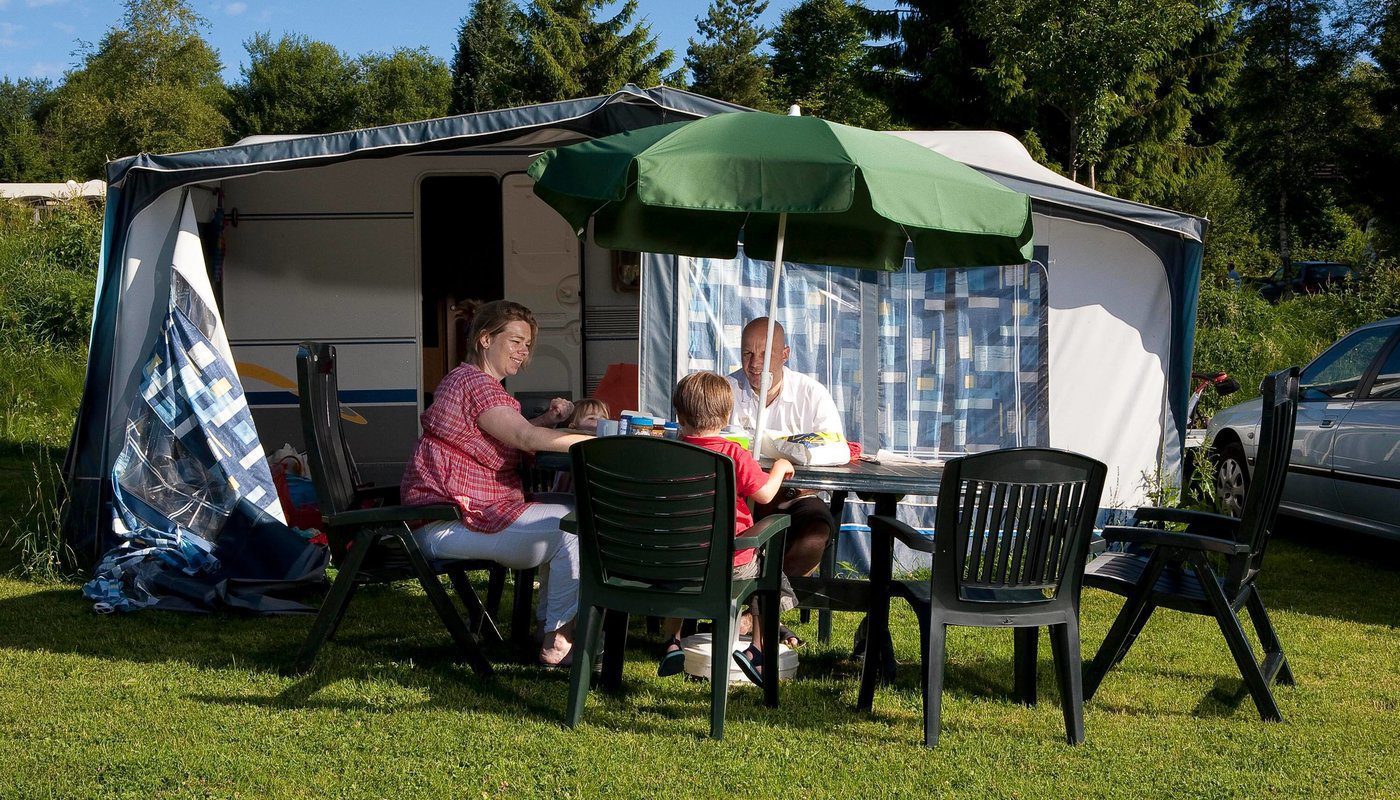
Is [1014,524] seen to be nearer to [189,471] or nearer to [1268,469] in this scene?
[1268,469]

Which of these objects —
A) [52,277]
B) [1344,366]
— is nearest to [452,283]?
[1344,366]

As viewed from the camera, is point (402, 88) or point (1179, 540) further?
point (402, 88)

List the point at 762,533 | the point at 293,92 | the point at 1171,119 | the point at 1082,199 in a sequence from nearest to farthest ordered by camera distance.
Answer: the point at 762,533
the point at 1082,199
the point at 1171,119
the point at 293,92

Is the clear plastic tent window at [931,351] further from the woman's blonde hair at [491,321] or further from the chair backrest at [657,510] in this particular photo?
the chair backrest at [657,510]

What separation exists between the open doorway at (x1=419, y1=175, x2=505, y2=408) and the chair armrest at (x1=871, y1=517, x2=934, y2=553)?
16.3ft

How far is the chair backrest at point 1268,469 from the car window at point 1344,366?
9.73 feet

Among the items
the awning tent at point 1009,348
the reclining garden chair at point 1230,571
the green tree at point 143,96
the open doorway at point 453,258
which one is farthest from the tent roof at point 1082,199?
the green tree at point 143,96

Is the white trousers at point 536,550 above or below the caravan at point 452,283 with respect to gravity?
below

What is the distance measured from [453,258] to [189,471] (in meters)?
3.13

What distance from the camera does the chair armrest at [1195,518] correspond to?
Answer: 14.5 ft

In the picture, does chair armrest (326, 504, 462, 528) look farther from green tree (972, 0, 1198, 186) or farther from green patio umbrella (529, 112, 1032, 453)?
green tree (972, 0, 1198, 186)

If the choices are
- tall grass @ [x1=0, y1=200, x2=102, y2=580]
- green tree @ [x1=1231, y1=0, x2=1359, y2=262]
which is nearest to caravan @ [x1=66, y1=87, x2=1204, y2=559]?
tall grass @ [x1=0, y1=200, x2=102, y2=580]

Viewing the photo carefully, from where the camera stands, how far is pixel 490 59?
31.4 metres

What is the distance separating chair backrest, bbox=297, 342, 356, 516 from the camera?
162 inches
